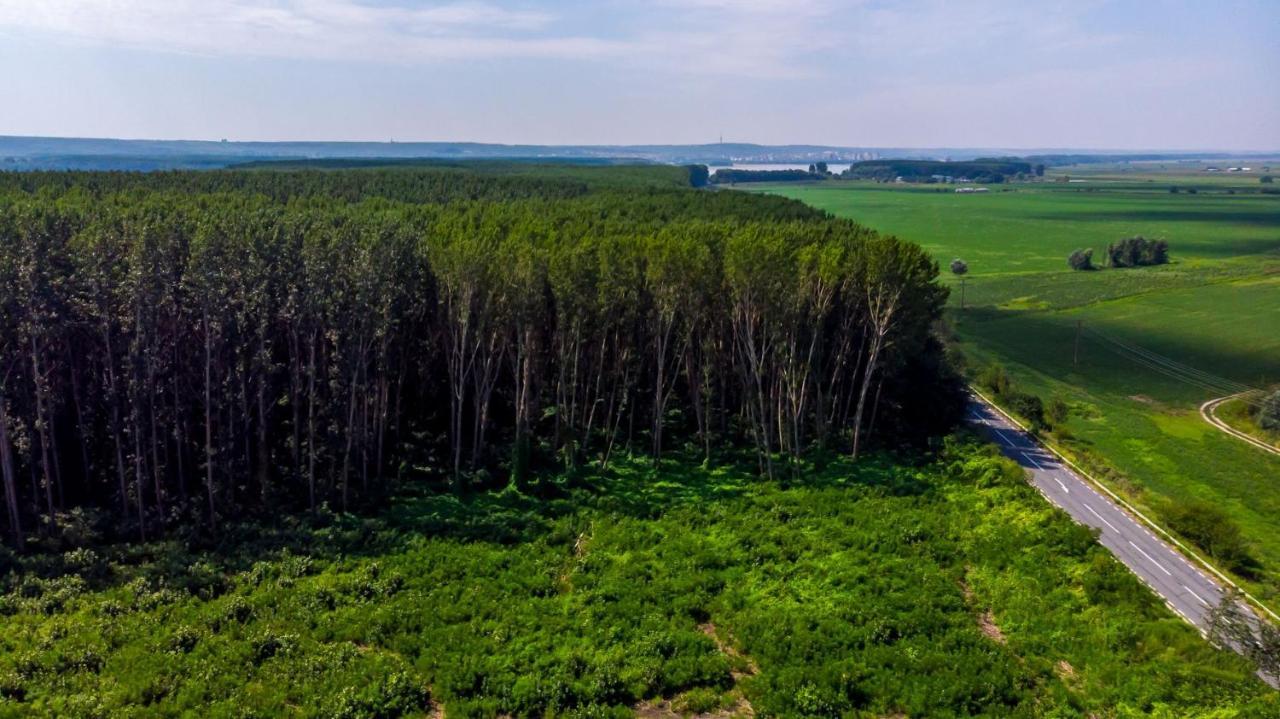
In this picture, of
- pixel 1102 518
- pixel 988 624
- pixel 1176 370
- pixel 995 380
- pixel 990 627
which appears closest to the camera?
pixel 990 627

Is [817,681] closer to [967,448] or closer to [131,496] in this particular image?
[967,448]

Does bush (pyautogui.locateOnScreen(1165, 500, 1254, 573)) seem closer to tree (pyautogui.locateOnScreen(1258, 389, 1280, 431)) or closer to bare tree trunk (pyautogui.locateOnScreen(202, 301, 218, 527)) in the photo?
tree (pyautogui.locateOnScreen(1258, 389, 1280, 431))

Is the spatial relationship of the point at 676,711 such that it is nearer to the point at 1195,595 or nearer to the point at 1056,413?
the point at 1195,595

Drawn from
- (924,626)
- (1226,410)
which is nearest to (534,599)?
(924,626)

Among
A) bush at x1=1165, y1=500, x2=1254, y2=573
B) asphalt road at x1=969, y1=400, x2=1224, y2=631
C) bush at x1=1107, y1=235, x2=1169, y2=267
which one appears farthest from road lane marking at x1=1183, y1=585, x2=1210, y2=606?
bush at x1=1107, y1=235, x2=1169, y2=267

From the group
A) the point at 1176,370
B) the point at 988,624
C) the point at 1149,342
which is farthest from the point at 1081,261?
the point at 988,624

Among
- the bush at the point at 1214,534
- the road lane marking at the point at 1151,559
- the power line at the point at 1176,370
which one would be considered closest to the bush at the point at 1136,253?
the power line at the point at 1176,370
